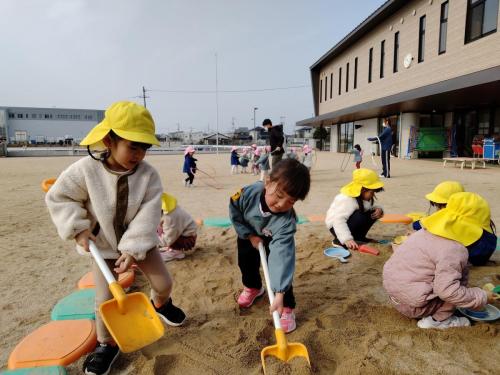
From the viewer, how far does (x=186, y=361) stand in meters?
1.86

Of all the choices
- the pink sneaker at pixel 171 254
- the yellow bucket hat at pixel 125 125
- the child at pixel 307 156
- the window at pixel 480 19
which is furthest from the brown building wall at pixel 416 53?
the yellow bucket hat at pixel 125 125

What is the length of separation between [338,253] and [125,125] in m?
2.46

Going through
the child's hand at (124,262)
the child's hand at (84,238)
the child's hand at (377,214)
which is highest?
the child's hand at (84,238)

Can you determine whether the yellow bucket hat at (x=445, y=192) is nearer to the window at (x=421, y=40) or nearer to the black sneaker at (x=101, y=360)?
the black sneaker at (x=101, y=360)

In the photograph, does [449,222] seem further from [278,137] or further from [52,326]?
[278,137]

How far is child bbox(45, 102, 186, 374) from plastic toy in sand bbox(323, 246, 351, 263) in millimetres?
1985

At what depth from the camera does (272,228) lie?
7.24ft

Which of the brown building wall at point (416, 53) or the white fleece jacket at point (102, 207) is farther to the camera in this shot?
the brown building wall at point (416, 53)

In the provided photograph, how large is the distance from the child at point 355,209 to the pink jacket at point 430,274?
1126 millimetres

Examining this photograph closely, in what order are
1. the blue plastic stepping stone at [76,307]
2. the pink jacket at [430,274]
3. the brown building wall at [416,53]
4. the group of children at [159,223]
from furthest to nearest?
the brown building wall at [416,53], the blue plastic stepping stone at [76,307], the pink jacket at [430,274], the group of children at [159,223]

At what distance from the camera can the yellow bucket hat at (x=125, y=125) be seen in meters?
1.81

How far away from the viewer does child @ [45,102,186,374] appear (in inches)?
71.7

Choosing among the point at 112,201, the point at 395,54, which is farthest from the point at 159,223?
the point at 395,54

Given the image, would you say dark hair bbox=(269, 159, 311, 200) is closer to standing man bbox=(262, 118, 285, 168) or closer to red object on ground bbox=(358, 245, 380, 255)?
red object on ground bbox=(358, 245, 380, 255)
